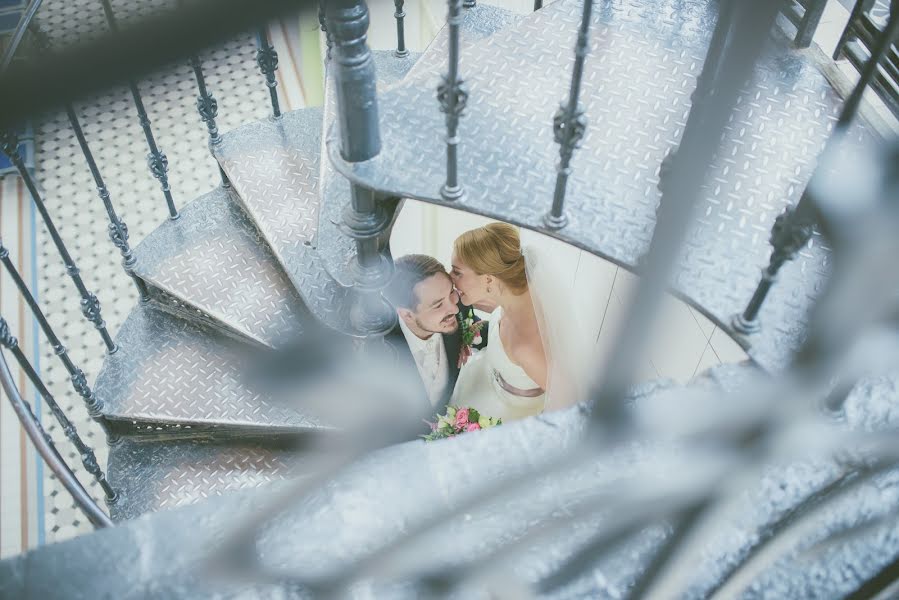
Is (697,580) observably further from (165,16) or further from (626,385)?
(165,16)

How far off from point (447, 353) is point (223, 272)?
1313 millimetres

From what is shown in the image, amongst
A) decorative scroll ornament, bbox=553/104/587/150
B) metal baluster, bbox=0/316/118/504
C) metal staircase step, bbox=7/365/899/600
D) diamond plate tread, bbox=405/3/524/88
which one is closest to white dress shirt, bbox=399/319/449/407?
metal baluster, bbox=0/316/118/504

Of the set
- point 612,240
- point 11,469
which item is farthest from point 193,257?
point 612,240

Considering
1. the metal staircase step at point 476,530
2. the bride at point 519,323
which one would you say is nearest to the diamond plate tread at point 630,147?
the metal staircase step at point 476,530

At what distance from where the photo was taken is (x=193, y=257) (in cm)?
316

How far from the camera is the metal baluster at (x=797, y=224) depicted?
3.43 ft

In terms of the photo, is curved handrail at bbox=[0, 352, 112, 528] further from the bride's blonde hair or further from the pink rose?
the bride's blonde hair

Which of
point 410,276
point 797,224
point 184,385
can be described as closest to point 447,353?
point 410,276

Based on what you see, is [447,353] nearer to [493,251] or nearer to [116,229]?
[493,251]

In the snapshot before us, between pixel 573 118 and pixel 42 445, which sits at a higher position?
pixel 573 118

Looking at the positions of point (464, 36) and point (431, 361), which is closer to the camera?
point (464, 36)

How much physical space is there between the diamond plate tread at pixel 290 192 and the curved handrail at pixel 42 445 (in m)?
0.97

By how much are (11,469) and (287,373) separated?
74.8 inches

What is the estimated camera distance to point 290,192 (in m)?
3.11
